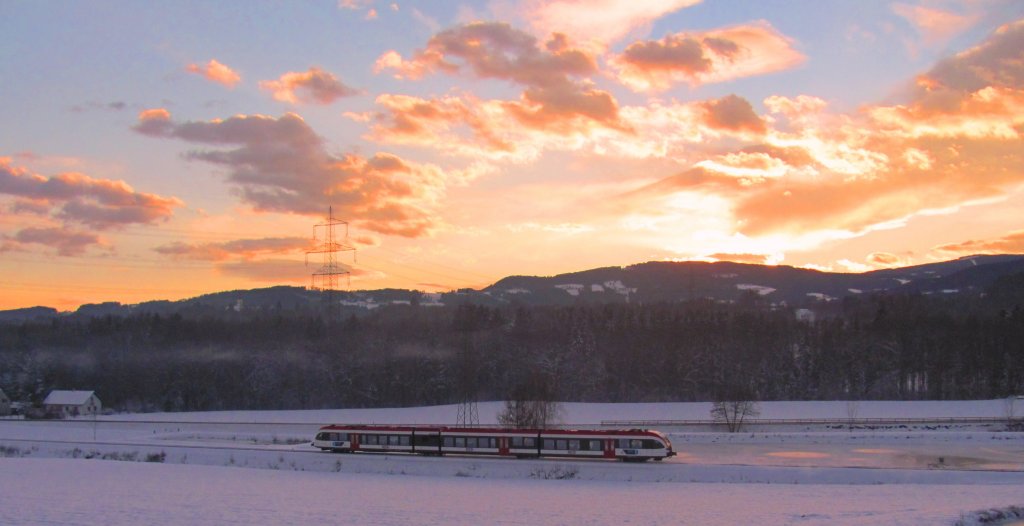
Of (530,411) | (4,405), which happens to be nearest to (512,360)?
(530,411)

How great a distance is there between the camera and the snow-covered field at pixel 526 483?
2667cm

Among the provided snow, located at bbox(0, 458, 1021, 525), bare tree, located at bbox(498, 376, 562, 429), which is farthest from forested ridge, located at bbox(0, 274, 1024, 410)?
snow, located at bbox(0, 458, 1021, 525)

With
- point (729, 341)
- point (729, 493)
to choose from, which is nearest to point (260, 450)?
point (729, 493)

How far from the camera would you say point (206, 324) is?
132 meters

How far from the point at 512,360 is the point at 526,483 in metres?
82.1

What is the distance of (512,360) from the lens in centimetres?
11938

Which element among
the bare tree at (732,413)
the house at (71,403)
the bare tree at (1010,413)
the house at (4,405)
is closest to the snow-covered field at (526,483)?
the bare tree at (1010,413)

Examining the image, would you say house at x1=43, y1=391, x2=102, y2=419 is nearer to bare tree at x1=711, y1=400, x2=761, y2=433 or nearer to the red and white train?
the red and white train

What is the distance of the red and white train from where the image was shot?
44531 mm

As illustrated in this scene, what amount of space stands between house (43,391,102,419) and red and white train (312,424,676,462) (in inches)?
2606

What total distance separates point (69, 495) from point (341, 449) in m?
21.4

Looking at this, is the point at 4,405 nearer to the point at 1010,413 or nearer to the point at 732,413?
the point at 732,413

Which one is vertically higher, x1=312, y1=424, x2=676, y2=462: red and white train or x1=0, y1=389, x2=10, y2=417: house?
x1=312, y1=424, x2=676, y2=462: red and white train

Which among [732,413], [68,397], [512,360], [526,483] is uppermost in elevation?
[512,360]
